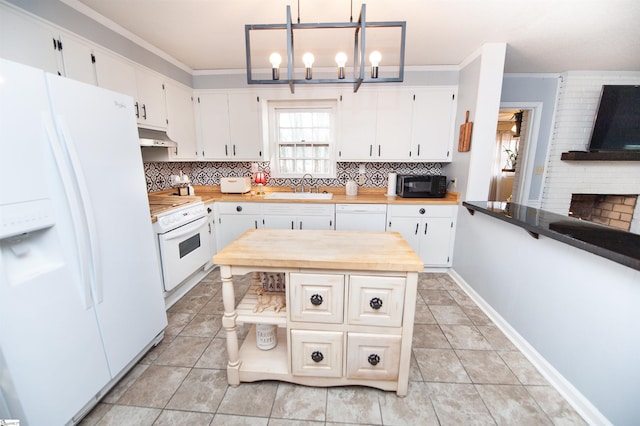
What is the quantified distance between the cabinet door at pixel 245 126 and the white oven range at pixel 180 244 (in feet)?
3.12

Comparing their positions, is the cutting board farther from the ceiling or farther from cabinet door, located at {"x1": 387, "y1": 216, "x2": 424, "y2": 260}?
cabinet door, located at {"x1": 387, "y1": 216, "x2": 424, "y2": 260}

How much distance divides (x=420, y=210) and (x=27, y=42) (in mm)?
3446

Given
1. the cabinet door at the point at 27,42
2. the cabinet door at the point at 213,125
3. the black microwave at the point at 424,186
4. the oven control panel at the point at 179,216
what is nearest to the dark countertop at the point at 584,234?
the black microwave at the point at 424,186

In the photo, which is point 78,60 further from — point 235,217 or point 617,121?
point 617,121

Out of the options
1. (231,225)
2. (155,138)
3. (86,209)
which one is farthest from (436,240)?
(155,138)

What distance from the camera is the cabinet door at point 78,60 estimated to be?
173 centimetres

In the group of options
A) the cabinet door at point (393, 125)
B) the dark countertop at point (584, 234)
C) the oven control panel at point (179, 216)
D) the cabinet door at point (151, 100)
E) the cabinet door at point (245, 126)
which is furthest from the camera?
the cabinet door at point (245, 126)

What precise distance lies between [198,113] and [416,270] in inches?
129

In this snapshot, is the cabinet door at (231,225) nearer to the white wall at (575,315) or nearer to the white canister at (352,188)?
the white canister at (352,188)

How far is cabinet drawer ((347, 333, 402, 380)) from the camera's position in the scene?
139 cm

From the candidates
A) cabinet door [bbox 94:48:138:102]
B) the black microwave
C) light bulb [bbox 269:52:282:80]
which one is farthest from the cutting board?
cabinet door [bbox 94:48:138:102]

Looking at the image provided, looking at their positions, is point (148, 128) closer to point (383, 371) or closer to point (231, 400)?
point (231, 400)

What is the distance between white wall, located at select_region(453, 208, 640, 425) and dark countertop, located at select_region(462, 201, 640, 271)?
0.11 metres

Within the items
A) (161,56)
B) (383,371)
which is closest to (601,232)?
(383,371)
